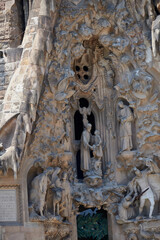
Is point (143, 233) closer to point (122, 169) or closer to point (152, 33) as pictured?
point (122, 169)

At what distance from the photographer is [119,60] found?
57.8 ft

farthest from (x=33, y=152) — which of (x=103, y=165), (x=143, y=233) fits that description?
(x=143, y=233)

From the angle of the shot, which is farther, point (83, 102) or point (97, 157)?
point (83, 102)

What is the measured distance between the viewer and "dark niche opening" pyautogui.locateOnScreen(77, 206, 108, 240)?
1753 centimetres

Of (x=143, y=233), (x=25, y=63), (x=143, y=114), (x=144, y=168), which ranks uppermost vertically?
(x=25, y=63)

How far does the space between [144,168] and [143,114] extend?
1305mm

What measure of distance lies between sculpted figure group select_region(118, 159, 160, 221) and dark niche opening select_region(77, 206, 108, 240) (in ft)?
2.04

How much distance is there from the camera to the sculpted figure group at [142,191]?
17.1 metres

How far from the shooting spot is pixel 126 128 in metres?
17.4

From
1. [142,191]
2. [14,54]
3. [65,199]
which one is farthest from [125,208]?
[14,54]

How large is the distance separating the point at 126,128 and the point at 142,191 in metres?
1.54

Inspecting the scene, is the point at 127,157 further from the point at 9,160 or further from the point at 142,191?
the point at 9,160

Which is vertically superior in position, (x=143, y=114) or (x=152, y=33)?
(x=152, y=33)

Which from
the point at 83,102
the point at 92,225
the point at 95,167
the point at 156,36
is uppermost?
the point at 156,36
